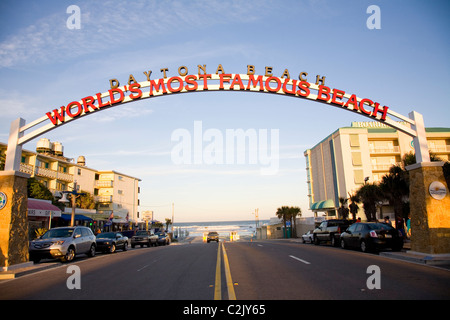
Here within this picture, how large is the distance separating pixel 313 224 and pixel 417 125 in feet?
124

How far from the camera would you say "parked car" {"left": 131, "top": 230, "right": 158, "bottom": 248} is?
1242 inches

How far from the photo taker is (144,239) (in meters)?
31.6

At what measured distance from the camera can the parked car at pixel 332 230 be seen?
74.1 feet

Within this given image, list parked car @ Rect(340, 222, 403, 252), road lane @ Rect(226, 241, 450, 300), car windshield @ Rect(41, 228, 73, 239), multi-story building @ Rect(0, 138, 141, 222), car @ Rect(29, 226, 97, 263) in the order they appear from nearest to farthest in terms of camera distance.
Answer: road lane @ Rect(226, 241, 450, 300)
car @ Rect(29, 226, 97, 263)
car windshield @ Rect(41, 228, 73, 239)
parked car @ Rect(340, 222, 403, 252)
multi-story building @ Rect(0, 138, 141, 222)

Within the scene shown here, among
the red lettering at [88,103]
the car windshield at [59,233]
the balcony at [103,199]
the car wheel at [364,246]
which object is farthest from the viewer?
the balcony at [103,199]

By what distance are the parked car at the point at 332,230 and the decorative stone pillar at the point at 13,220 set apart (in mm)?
18392

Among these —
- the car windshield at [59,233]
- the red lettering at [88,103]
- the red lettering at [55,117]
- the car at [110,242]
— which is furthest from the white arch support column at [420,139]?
the car at [110,242]

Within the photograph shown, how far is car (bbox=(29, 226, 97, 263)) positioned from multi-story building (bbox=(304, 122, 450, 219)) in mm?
38360

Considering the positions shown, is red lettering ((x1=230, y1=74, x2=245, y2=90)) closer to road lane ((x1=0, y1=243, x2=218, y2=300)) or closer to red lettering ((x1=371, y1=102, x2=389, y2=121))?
red lettering ((x1=371, y1=102, x2=389, y2=121))

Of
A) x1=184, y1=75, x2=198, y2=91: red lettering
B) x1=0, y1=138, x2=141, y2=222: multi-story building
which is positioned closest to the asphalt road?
x1=184, y1=75, x2=198, y2=91: red lettering

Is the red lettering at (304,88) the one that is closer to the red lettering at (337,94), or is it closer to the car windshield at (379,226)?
the red lettering at (337,94)

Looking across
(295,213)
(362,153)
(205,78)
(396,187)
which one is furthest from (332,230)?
(295,213)

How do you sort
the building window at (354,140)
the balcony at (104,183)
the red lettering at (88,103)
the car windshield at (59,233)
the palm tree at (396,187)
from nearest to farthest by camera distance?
the red lettering at (88,103), the car windshield at (59,233), the palm tree at (396,187), the building window at (354,140), the balcony at (104,183)
